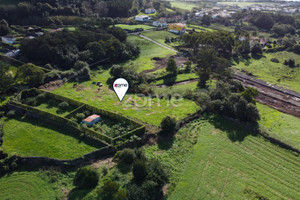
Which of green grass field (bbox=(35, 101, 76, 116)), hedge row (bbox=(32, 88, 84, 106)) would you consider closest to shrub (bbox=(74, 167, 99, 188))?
green grass field (bbox=(35, 101, 76, 116))

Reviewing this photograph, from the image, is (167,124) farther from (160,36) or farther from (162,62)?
(160,36)

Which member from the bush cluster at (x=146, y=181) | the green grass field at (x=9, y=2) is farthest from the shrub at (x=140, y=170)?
the green grass field at (x=9, y=2)

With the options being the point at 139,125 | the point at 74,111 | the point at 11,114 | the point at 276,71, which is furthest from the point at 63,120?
the point at 276,71

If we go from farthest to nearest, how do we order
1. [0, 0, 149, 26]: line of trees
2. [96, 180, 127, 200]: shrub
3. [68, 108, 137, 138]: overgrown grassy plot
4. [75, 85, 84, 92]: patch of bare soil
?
[0, 0, 149, 26]: line of trees, [75, 85, 84, 92]: patch of bare soil, [68, 108, 137, 138]: overgrown grassy plot, [96, 180, 127, 200]: shrub

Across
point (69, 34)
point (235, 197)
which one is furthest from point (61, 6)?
point (235, 197)

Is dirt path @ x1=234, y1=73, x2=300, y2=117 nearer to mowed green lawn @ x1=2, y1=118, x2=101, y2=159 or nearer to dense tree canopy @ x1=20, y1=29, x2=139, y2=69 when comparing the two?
dense tree canopy @ x1=20, y1=29, x2=139, y2=69
